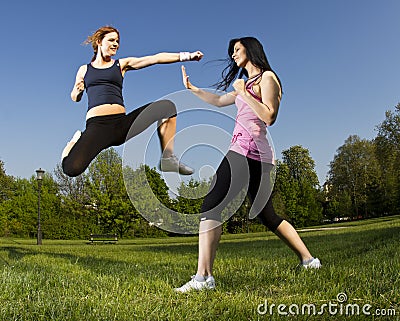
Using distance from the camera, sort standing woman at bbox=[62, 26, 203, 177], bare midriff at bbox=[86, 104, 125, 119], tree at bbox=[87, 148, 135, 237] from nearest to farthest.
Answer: standing woman at bbox=[62, 26, 203, 177] → bare midriff at bbox=[86, 104, 125, 119] → tree at bbox=[87, 148, 135, 237]

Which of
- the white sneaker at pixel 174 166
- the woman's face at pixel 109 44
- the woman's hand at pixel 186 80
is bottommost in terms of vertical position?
the white sneaker at pixel 174 166

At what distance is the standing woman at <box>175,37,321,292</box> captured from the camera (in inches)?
146

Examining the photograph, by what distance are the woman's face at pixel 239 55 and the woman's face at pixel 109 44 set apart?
4.43ft

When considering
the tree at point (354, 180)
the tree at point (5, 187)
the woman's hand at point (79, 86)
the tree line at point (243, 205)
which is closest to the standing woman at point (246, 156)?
the woman's hand at point (79, 86)

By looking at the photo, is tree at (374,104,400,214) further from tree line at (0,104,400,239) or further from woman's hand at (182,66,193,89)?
woman's hand at (182,66,193,89)

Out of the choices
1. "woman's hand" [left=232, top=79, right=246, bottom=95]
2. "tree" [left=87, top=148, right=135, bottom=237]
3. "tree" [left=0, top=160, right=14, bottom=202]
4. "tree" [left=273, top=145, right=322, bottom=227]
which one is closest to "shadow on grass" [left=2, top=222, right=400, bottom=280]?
"woman's hand" [left=232, top=79, right=246, bottom=95]

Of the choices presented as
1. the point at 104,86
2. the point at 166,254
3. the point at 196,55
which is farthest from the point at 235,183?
the point at 166,254

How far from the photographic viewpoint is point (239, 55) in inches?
168

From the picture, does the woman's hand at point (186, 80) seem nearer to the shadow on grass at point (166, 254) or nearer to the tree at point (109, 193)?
the shadow on grass at point (166, 254)

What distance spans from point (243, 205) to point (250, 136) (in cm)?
1118

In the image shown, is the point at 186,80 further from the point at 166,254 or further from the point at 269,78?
the point at 166,254

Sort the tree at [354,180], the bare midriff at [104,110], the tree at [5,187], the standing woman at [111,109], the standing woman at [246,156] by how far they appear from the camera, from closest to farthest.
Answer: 1. the standing woman at [246,156]
2. the standing woman at [111,109]
3. the bare midriff at [104,110]
4. the tree at [5,187]
5. the tree at [354,180]

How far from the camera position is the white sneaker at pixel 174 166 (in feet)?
14.9

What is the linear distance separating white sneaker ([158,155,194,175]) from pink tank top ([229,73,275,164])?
736 mm
